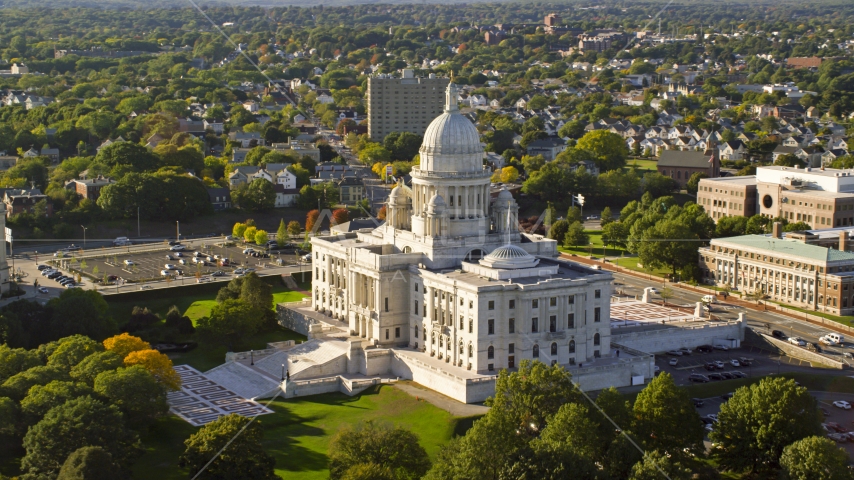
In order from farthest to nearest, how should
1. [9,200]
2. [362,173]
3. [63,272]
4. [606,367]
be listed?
[362,173]
[9,200]
[63,272]
[606,367]

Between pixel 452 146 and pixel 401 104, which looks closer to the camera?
pixel 452 146

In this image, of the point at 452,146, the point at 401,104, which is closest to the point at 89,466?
the point at 452,146

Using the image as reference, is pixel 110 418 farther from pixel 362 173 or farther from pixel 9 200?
pixel 362 173

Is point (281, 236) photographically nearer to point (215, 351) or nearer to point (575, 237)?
point (575, 237)

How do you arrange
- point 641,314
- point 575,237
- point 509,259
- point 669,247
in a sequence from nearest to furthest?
1. point 509,259
2. point 641,314
3. point 669,247
4. point 575,237

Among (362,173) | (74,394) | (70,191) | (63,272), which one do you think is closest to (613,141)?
(362,173)

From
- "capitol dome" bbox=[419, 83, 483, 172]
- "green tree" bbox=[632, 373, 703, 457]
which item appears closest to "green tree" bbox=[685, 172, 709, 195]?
"capitol dome" bbox=[419, 83, 483, 172]

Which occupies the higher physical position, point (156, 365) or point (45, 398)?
point (45, 398)
